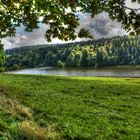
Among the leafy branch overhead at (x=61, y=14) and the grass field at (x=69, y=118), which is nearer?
the leafy branch overhead at (x=61, y=14)

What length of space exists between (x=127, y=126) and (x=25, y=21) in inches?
486

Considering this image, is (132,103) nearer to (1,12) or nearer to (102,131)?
(102,131)

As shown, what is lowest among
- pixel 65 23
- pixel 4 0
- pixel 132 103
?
pixel 132 103

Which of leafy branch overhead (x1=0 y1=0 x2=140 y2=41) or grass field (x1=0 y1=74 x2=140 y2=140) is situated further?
grass field (x1=0 y1=74 x2=140 y2=140)

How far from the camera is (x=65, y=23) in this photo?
9953mm

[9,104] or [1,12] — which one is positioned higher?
[1,12]

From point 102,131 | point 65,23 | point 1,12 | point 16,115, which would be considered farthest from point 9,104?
point 65,23

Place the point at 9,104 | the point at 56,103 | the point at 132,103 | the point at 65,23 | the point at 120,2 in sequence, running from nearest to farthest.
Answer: the point at 120,2 → the point at 65,23 → the point at 9,104 → the point at 56,103 → the point at 132,103

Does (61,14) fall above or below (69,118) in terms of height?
above

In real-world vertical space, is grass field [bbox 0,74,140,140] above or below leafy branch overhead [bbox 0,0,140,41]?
below

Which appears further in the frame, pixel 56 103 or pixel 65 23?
pixel 56 103

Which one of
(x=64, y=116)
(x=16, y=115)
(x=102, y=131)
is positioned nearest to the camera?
(x=16, y=115)

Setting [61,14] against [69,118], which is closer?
[61,14]

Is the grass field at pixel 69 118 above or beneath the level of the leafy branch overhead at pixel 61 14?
beneath
